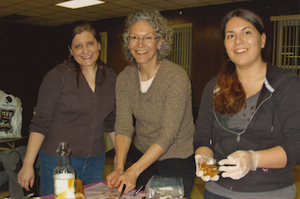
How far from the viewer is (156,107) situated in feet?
5.00

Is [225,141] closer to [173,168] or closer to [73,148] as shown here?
[173,168]

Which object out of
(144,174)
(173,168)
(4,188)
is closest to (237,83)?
(173,168)

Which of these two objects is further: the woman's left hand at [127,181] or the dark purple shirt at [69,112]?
the dark purple shirt at [69,112]

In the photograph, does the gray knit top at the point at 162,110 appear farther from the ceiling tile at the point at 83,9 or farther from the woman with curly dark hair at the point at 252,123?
the ceiling tile at the point at 83,9

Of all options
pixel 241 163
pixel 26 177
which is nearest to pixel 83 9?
pixel 26 177

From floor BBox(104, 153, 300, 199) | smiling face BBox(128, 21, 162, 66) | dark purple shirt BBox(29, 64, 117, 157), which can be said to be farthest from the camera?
floor BBox(104, 153, 300, 199)

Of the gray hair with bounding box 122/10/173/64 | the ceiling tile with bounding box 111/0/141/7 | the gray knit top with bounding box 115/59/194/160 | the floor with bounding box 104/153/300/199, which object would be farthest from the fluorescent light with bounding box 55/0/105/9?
the gray knit top with bounding box 115/59/194/160

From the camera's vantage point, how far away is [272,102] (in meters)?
1.14

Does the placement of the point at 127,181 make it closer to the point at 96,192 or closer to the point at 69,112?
the point at 96,192

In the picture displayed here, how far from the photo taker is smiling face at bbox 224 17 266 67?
3.90 feet

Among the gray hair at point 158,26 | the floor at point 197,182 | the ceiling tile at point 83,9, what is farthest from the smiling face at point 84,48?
the ceiling tile at point 83,9

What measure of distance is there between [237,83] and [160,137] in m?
0.46

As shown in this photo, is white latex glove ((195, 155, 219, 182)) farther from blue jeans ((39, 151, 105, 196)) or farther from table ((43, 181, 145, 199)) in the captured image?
blue jeans ((39, 151, 105, 196))

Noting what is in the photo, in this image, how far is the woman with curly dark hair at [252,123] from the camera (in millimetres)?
1068
